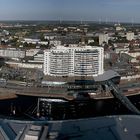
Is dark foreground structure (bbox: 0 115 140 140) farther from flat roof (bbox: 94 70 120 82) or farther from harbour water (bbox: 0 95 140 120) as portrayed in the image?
flat roof (bbox: 94 70 120 82)

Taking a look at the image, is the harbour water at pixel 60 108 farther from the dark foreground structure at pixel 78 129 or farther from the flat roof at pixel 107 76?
the dark foreground structure at pixel 78 129

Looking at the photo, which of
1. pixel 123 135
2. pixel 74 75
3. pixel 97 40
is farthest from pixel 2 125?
pixel 97 40

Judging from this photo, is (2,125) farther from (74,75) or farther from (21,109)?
(74,75)

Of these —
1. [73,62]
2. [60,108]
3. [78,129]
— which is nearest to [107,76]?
[73,62]

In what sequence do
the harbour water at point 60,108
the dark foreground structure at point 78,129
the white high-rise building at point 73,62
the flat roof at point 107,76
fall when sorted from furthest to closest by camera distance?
the white high-rise building at point 73,62 → the flat roof at point 107,76 → the harbour water at point 60,108 → the dark foreground structure at point 78,129

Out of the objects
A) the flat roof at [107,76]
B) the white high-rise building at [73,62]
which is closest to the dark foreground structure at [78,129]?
the flat roof at [107,76]

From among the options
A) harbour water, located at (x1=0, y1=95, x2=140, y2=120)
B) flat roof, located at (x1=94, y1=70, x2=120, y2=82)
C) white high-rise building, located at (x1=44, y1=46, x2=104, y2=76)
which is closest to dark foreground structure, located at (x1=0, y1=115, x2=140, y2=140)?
harbour water, located at (x1=0, y1=95, x2=140, y2=120)
